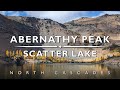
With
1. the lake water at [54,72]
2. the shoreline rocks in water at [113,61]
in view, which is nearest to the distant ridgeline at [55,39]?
the shoreline rocks in water at [113,61]

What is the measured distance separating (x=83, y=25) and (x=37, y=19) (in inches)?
29.1

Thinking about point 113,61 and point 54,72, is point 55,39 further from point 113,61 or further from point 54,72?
point 113,61

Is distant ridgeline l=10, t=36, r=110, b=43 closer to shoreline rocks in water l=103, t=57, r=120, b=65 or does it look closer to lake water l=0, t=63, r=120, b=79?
shoreline rocks in water l=103, t=57, r=120, b=65

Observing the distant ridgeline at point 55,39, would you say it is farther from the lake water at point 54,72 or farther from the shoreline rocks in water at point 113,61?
the lake water at point 54,72

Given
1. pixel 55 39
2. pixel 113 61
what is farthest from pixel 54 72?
pixel 113 61

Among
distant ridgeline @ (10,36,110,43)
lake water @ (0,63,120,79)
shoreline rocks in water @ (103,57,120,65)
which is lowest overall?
lake water @ (0,63,120,79)

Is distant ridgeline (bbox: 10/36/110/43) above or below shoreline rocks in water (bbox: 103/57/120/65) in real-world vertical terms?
above

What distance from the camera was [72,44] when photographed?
778 cm

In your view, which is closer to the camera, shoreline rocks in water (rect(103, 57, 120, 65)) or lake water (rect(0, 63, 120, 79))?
lake water (rect(0, 63, 120, 79))

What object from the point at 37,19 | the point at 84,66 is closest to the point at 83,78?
the point at 84,66

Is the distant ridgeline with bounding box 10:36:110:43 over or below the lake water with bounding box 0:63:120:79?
over

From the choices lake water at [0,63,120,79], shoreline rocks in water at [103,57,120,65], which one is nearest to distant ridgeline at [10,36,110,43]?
shoreline rocks in water at [103,57,120,65]
